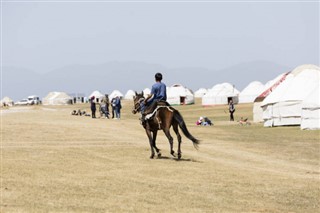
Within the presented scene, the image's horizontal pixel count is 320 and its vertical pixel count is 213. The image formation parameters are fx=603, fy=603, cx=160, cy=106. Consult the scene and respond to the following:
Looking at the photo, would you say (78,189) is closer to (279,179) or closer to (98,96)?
(279,179)

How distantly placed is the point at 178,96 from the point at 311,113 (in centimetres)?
6969

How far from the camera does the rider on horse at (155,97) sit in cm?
1766

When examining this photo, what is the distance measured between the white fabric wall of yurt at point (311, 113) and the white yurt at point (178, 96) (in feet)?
225

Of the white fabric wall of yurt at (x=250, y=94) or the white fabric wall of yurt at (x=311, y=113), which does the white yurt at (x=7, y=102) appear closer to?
the white fabric wall of yurt at (x=250, y=94)

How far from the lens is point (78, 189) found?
12.5 meters

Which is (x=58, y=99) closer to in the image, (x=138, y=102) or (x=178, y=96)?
(x=178, y=96)

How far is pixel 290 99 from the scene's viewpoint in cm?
4253

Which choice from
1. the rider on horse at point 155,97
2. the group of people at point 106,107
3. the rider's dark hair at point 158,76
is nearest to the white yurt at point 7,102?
the group of people at point 106,107

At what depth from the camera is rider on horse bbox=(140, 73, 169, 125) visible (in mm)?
17656

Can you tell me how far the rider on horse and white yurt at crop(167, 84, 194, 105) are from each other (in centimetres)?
8861

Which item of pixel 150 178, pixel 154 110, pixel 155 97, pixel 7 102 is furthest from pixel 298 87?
pixel 7 102

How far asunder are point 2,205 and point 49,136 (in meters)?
16.8

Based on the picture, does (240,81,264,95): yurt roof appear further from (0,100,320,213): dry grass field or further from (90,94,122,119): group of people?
(0,100,320,213): dry grass field

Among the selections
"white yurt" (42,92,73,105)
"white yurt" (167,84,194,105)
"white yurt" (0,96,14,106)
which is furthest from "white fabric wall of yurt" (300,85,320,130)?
"white yurt" (0,96,14,106)
